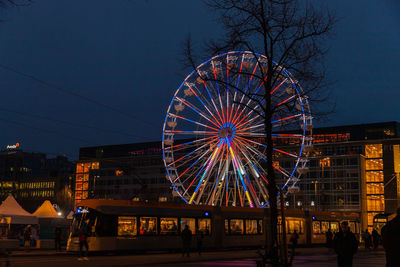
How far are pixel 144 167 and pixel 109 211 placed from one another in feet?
340

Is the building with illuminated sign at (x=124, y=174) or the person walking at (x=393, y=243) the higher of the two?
the building with illuminated sign at (x=124, y=174)

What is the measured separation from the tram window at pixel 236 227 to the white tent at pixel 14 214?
667 inches

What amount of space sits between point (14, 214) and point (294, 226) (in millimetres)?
23639

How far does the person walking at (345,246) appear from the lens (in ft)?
44.8

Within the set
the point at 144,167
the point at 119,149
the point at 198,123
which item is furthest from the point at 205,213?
the point at 119,149

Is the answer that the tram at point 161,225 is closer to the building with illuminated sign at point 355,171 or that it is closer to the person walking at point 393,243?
the person walking at point 393,243

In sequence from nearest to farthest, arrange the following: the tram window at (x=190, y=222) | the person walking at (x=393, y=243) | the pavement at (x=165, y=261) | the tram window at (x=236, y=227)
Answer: the person walking at (x=393, y=243), the pavement at (x=165, y=261), the tram window at (x=190, y=222), the tram window at (x=236, y=227)

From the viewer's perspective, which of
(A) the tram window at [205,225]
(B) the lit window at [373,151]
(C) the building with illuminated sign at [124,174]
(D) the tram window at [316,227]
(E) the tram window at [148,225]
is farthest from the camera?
(C) the building with illuminated sign at [124,174]

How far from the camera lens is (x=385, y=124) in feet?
393

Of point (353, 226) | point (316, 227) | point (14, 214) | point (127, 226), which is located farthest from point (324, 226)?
point (14, 214)

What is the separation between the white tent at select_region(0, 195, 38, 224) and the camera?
4453cm

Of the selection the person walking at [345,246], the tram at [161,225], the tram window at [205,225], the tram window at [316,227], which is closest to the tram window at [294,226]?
the tram at [161,225]

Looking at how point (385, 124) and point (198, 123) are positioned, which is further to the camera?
point (385, 124)

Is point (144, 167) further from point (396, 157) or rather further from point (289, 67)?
point (289, 67)
